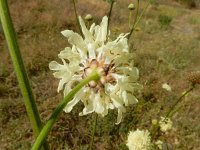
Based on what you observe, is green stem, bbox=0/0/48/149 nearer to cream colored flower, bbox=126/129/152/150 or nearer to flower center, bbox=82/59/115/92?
flower center, bbox=82/59/115/92

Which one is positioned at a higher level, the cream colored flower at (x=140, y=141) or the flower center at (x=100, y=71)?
the flower center at (x=100, y=71)

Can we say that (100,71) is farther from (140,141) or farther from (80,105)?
(80,105)

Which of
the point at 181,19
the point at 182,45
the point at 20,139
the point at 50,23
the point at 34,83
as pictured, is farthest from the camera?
the point at 181,19

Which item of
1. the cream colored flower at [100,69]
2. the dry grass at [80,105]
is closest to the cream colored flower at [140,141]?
the dry grass at [80,105]

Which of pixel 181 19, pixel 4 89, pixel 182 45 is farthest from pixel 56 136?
pixel 181 19

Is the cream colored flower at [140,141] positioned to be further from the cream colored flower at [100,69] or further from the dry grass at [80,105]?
the cream colored flower at [100,69]

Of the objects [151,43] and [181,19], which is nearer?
[151,43]

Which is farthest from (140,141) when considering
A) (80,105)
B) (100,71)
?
(80,105)

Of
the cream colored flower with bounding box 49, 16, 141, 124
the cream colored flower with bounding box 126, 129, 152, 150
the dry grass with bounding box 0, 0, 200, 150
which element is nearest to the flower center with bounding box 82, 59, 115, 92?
the cream colored flower with bounding box 49, 16, 141, 124

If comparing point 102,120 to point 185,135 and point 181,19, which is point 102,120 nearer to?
point 185,135
